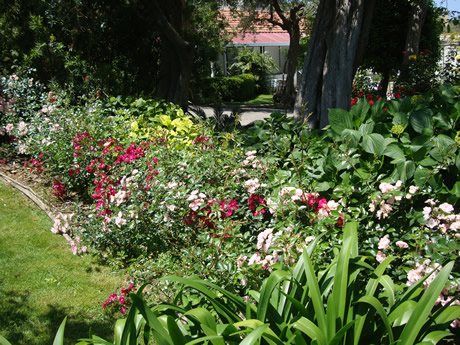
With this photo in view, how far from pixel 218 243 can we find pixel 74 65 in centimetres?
641

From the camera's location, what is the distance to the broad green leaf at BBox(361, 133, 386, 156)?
3312 mm

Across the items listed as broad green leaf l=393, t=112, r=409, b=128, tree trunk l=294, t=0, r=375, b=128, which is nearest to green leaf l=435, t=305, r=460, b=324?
broad green leaf l=393, t=112, r=409, b=128

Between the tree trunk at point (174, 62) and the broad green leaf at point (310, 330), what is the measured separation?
746 centimetres

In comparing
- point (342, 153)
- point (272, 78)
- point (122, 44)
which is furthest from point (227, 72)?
point (342, 153)

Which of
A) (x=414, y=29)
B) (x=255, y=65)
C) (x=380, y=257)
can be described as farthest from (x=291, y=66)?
(x=380, y=257)

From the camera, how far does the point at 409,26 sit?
11812mm

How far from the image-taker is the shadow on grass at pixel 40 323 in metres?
3.20

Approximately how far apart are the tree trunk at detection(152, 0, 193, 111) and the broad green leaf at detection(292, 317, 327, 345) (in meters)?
7.46

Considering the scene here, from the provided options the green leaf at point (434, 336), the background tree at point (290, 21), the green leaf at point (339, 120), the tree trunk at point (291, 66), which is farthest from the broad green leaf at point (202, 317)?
the tree trunk at point (291, 66)

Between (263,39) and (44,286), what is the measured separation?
3080cm

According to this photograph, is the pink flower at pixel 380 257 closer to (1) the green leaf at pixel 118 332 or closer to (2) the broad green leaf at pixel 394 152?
(2) the broad green leaf at pixel 394 152

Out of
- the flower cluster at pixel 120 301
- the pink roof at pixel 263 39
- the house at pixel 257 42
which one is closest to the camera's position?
the flower cluster at pixel 120 301

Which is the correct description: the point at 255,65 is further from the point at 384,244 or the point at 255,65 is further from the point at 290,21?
the point at 384,244

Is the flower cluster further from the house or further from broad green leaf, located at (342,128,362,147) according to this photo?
the house
